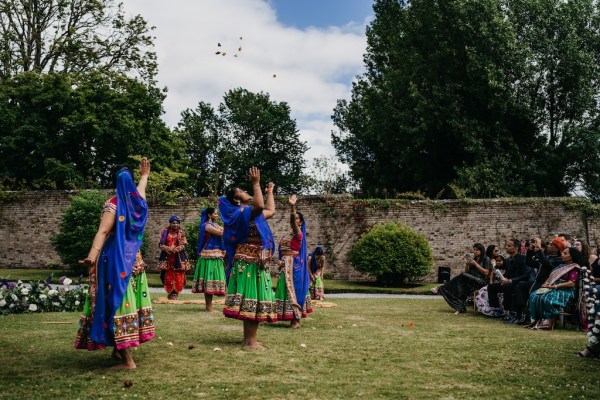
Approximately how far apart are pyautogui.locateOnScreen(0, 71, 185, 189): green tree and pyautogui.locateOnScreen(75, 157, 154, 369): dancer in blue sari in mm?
24337

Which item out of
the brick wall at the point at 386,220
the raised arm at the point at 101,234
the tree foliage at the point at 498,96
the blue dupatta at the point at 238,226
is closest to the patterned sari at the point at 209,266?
the blue dupatta at the point at 238,226

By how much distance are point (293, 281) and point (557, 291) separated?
4467mm

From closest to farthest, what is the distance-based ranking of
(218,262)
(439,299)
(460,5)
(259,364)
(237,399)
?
(237,399) → (259,364) → (218,262) → (439,299) → (460,5)

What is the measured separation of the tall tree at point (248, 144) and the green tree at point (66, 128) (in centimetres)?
1502

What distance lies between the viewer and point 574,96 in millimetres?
27891

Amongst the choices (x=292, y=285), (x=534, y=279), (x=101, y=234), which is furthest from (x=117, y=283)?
(x=534, y=279)

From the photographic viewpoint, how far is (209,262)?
12336mm

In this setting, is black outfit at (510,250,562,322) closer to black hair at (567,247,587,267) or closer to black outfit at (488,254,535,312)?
black outfit at (488,254,535,312)

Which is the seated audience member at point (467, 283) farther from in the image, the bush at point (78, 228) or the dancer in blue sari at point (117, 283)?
the bush at point (78, 228)

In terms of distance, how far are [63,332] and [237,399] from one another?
4.34 m

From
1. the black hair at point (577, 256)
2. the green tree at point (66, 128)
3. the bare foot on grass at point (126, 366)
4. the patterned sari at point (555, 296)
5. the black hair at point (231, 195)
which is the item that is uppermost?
the green tree at point (66, 128)

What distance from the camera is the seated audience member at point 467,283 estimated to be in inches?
537

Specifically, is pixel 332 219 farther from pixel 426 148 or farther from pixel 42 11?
pixel 42 11

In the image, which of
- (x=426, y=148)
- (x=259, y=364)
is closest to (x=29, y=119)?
(x=426, y=148)
